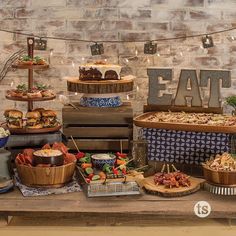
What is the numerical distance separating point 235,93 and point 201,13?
1.77 feet

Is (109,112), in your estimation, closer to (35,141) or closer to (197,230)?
(35,141)

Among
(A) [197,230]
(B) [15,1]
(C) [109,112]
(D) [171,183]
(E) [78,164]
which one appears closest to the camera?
(A) [197,230]

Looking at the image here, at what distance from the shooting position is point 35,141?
2.73 m

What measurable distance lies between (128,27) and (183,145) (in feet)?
3.15

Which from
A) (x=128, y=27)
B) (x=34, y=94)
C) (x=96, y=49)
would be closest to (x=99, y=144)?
(x=34, y=94)

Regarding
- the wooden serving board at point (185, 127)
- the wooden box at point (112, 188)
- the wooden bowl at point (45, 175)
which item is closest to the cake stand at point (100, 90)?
the wooden serving board at point (185, 127)

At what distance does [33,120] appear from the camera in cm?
271

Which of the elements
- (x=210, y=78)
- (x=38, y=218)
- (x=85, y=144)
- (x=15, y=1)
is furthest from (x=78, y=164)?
(x=15, y=1)

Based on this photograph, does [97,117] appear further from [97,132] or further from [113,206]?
[113,206]

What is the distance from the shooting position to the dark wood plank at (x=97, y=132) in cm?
284

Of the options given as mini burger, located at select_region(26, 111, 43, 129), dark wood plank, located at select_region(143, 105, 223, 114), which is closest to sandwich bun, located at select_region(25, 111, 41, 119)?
mini burger, located at select_region(26, 111, 43, 129)

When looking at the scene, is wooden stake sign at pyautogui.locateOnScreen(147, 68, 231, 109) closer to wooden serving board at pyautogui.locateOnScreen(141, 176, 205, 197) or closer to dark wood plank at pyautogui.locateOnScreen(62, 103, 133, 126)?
dark wood plank at pyautogui.locateOnScreen(62, 103, 133, 126)

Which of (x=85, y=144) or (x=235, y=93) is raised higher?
(x=235, y=93)

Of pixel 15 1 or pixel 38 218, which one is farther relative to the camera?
pixel 15 1
